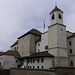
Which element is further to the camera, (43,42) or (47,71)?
(43,42)

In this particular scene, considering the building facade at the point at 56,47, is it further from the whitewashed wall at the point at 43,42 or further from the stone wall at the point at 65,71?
the stone wall at the point at 65,71

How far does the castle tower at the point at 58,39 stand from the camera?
94.9 ft

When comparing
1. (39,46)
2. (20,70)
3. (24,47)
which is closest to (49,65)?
(20,70)

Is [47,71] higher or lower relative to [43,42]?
lower

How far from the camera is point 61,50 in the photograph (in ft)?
96.9

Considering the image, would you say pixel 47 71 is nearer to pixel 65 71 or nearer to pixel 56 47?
pixel 65 71

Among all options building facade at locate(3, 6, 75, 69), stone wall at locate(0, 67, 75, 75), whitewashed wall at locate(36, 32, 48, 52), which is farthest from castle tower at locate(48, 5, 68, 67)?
stone wall at locate(0, 67, 75, 75)

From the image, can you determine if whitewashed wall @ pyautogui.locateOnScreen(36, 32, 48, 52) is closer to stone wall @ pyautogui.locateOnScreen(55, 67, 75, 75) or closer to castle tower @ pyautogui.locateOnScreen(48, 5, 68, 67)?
castle tower @ pyautogui.locateOnScreen(48, 5, 68, 67)

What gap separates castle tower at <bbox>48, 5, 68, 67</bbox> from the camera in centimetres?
2894

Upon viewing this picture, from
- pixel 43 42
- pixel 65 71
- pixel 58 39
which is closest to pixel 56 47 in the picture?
pixel 58 39

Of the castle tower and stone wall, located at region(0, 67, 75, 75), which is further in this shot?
the castle tower

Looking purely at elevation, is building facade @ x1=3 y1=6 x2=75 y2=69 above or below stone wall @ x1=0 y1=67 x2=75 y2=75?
above

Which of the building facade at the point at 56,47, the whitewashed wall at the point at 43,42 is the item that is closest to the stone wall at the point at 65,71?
the building facade at the point at 56,47

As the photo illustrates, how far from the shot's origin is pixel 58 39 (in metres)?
29.8
